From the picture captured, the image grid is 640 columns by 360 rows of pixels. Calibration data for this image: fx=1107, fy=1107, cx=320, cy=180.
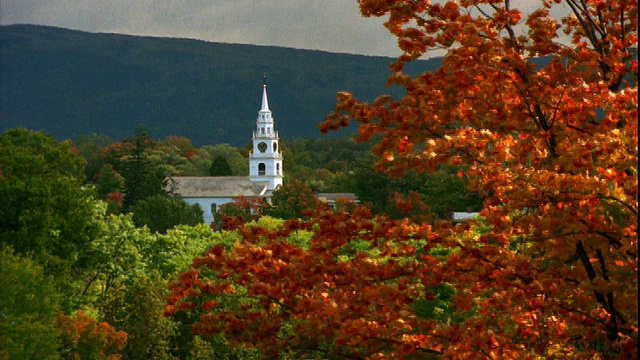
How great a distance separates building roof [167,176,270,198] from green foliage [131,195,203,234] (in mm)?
53762

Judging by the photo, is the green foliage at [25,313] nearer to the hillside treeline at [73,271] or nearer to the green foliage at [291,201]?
the hillside treeline at [73,271]

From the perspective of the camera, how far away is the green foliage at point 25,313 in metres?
29.4

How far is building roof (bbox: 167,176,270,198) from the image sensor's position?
162500 millimetres

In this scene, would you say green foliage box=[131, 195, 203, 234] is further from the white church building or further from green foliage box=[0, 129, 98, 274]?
green foliage box=[0, 129, 98, 274]

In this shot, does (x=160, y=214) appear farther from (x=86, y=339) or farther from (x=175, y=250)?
(x=86, y=339)

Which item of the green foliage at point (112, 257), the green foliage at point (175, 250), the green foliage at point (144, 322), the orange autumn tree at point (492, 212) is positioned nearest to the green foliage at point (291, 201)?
the green foliage at point (175, 250)

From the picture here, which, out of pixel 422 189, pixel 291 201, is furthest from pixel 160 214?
pixel 422 189

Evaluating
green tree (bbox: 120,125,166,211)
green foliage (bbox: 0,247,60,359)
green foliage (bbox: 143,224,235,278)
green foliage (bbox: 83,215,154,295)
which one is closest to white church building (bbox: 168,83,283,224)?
green tree (bbox: 120,125,166,211)

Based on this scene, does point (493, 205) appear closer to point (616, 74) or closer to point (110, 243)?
point (616, 74)

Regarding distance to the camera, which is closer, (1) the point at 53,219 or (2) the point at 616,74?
(2) the point at 616,74

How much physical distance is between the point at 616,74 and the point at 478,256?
2.31m

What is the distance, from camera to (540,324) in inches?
468

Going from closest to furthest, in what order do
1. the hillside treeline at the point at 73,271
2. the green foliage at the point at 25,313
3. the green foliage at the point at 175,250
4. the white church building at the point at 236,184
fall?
the green foliage at the point at 25,313, the hillside treeline at the point at 73,271, the green foliage at the point at 175,250, the white church building at the point at 236,184

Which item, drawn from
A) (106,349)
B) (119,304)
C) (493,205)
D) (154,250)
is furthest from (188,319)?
(493,205)
